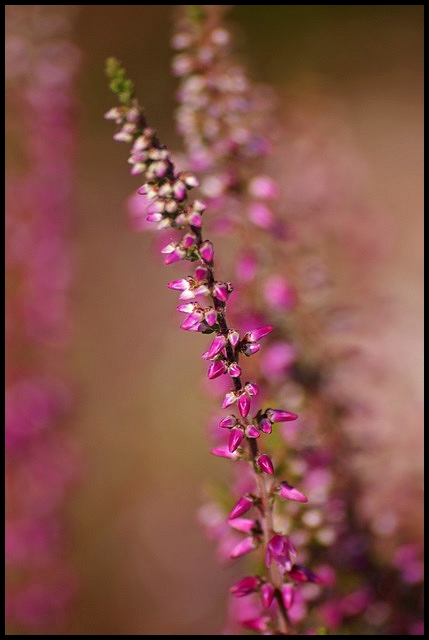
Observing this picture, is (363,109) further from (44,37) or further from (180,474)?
(180,474)

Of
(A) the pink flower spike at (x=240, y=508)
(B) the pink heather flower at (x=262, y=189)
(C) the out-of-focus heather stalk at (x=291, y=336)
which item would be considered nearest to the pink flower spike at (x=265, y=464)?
(A) the pink flower spike at (x=240, y=508)

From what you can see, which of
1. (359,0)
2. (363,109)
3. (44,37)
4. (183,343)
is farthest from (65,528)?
(359,0)

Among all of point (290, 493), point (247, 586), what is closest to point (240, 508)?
point (290, 493)

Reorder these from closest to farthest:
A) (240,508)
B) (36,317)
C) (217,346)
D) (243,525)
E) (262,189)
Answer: (217,346), (240,508), (243,525), (262,189), (36,317)

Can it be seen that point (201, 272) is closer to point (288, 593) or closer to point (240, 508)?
point (240, 508)

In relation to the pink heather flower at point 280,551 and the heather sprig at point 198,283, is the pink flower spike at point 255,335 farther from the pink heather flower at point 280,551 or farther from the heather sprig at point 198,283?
the pink heather flower at point 280,551
